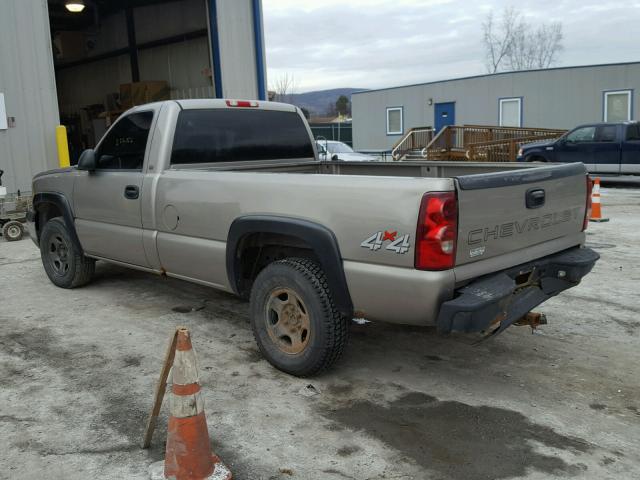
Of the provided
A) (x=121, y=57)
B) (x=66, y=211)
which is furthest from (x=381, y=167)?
(x=121, y=57)

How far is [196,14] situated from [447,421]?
14.7 meters

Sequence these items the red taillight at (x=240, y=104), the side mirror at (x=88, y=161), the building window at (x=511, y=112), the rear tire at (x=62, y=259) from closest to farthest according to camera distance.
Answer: the red taillight at (x=240, y=104)
the side mirror at (x=88, y=161)
the rear tire at (x=62, y=259)
the building window at (x=511, y=112)

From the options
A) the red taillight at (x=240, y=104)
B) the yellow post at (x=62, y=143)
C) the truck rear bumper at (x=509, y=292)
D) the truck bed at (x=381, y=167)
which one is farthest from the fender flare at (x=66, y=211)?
the yellow post at (x=62, y=143)

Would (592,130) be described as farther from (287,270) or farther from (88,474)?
(88,474)

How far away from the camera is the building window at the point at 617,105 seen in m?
23.2

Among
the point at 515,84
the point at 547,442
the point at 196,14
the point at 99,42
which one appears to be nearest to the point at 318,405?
the point at 547,442

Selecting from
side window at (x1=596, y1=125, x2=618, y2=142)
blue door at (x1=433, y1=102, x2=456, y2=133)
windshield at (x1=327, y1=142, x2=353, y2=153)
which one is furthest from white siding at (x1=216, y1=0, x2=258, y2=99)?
blue door at (x1=433, y1=102, x2=456, y2=133)

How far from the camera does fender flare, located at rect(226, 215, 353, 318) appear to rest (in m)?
3.79

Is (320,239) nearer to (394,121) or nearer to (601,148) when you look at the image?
(601,148)

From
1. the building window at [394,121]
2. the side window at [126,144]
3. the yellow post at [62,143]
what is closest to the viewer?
the side window at [126,144]

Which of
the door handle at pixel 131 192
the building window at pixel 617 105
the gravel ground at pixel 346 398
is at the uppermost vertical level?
the building window at pixel 617 105

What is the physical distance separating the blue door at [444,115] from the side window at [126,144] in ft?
79.0

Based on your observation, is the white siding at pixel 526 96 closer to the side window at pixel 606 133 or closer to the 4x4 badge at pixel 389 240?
the side window at pixel 606 133

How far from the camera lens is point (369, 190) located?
143 inches
